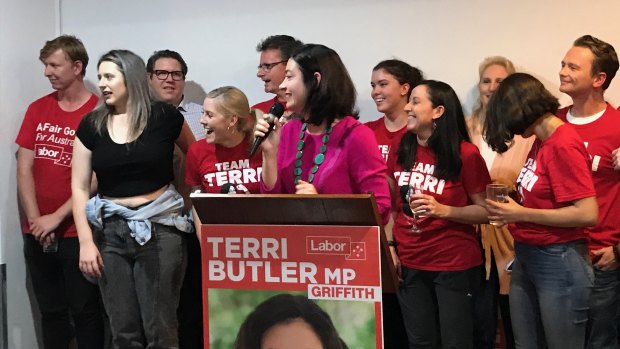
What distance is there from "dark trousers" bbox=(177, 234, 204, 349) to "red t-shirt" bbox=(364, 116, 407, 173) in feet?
3.68

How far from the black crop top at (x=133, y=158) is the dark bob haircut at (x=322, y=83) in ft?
2.85

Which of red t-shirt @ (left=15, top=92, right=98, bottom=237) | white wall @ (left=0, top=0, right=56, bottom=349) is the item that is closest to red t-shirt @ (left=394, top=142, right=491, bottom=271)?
red t-shirt @ (left=15, top=92, right=98, bottom=237)

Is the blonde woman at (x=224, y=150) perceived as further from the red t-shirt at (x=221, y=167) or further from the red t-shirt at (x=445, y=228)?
the red t-shirt at (x=445, y=228)

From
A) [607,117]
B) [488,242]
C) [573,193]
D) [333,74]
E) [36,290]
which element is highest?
[333,74]

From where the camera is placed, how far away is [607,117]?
287 centimetres

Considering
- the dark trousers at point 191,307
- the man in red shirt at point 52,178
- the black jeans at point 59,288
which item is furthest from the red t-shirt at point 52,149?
the dark trousers at point 191,307

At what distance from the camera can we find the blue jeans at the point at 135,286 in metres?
2.85

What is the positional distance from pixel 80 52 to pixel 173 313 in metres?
1.61

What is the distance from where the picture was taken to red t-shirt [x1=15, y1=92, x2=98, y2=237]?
361 centimetres

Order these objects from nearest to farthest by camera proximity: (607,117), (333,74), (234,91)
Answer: (333,74) → (607,117) → (234,91)

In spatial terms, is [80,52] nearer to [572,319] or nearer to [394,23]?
[394,23]

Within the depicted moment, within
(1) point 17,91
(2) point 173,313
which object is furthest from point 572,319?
(1) point 17,91

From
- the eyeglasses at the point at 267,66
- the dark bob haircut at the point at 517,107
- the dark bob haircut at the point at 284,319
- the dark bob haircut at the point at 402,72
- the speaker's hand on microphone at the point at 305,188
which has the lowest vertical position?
the dark bob haircut at the point at 284,319

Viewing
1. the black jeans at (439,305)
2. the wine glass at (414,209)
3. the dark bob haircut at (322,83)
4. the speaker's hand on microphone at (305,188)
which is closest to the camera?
the speaker's hand on microphone at (305,188)
